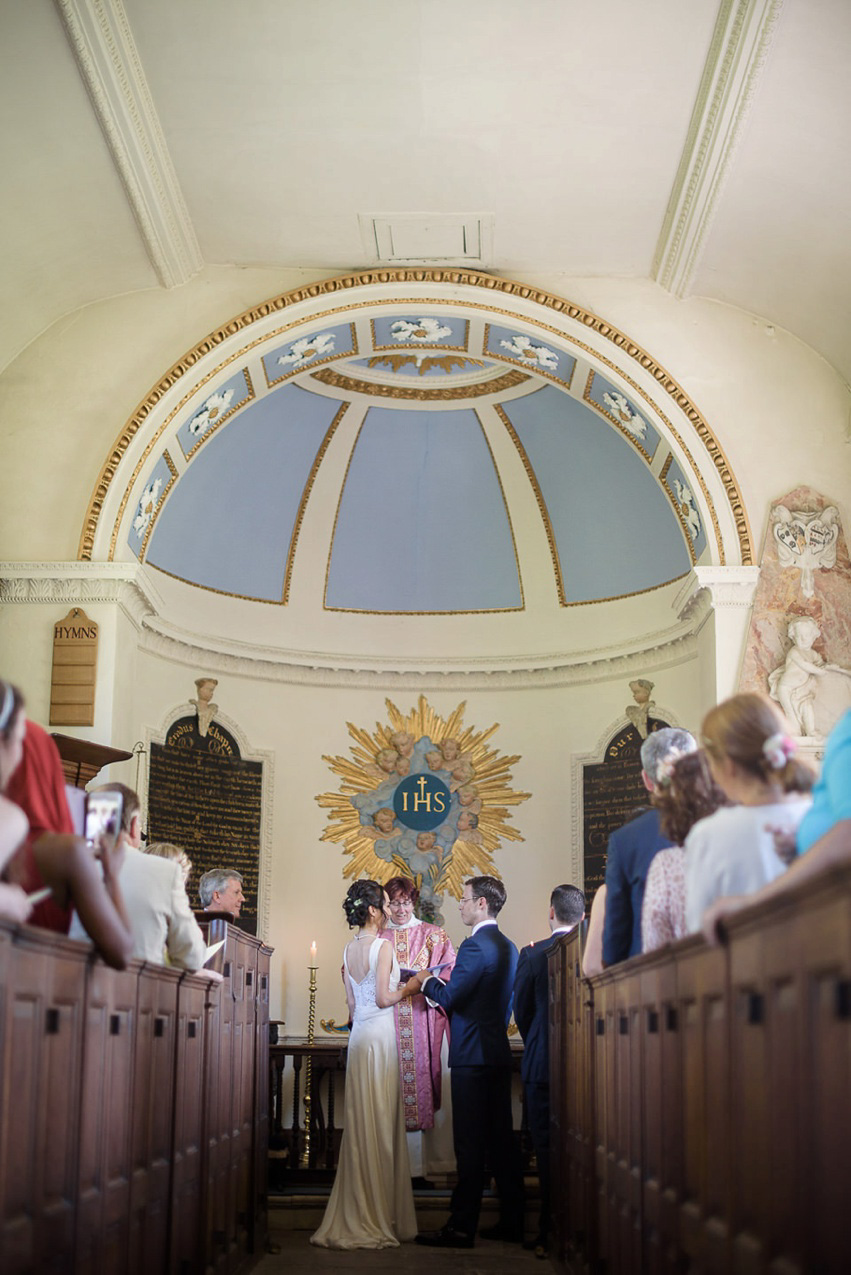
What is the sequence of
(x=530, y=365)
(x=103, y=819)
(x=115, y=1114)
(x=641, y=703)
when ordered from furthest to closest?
(x=641, y=703) → (x=530, y=365) → (x=115, y=1114) → (x=103, y=819)

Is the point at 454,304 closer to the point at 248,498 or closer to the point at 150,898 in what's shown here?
the point at 248,498

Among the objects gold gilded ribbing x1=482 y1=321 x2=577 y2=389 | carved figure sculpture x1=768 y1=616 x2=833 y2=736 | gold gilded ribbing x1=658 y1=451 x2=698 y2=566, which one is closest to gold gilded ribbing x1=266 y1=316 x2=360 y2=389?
gold gilded ribbing x1=482 y1=321 x2=577 y2=389

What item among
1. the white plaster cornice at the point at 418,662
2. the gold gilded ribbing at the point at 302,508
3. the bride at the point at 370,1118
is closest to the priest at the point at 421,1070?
the bride at the point at 370,1118

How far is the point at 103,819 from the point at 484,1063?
13.5 ft

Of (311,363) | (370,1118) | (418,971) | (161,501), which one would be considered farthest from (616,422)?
(370,1118)

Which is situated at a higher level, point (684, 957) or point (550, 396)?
point (550, 396)

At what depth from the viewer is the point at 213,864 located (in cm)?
1209

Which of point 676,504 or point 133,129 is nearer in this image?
point 133,129

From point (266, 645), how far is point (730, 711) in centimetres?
1010

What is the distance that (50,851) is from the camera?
3.09 m

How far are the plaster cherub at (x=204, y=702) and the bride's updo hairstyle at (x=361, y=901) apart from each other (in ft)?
17.4

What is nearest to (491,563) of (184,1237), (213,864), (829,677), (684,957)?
(213,864)

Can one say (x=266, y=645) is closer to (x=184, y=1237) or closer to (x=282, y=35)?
(x=282, y=35)

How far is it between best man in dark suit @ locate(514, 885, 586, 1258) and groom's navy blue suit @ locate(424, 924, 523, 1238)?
124 mm
